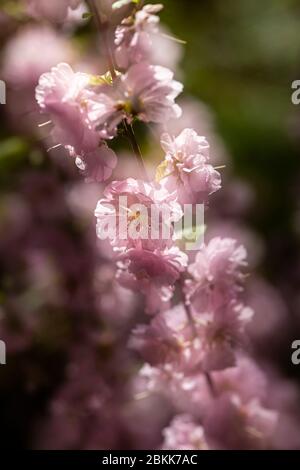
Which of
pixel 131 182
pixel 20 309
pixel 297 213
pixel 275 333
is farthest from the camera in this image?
pixel 297 213

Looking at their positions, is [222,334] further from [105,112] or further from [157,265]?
[105,112]

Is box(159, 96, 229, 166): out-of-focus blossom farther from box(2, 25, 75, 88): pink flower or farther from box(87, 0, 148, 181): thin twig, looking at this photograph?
box(87, 0, 148, 181): thin twig

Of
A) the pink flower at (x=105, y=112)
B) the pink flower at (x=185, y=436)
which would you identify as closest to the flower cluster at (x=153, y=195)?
the pink flower at (x=105, y=112)

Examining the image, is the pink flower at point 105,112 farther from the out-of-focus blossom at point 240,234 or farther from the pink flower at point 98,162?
the out-of-focus blossom at point 240,234

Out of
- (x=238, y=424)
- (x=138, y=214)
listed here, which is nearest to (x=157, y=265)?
(x=138, y=214)

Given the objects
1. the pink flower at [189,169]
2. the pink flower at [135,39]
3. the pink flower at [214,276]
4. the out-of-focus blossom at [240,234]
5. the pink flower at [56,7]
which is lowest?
the pink flower at [214,276]

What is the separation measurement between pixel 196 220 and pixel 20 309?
0.57 meters

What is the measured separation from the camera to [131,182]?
87 centimetres

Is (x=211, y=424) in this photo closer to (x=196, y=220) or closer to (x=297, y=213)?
(x=196, y=220)

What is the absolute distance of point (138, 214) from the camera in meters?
0.88

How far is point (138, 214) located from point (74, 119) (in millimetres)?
150

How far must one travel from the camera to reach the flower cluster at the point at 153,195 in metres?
0.83

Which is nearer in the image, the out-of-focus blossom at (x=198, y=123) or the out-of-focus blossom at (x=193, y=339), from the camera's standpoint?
the out-of-focus blossom at (x=193, y=339)

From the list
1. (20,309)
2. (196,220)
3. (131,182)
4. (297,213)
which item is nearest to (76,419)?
(20,309)
